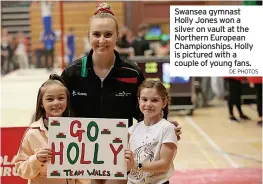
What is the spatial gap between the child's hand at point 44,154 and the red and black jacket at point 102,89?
0.45 m

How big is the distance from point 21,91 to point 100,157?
6002 millimetres

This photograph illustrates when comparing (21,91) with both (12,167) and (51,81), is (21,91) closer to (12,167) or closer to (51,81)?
(12,167)

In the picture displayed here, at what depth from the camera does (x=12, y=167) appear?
14.4 feet

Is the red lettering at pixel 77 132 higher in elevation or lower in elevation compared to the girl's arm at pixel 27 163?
higher

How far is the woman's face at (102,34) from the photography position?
2715mm

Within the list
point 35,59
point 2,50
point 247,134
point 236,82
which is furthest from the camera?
point 35,59

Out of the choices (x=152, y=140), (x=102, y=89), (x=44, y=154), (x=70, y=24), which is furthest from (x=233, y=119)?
(x=70, y=24)

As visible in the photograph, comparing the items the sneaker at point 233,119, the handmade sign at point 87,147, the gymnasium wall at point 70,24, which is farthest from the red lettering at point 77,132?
the gymnasium wall at point 70,24

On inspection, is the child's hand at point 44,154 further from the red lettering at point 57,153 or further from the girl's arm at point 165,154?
the girl's arm at point 165,154

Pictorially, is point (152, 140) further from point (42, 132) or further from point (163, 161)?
point (42, 132)

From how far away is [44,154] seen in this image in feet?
7.93

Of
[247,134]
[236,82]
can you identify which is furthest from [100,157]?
[236,82]

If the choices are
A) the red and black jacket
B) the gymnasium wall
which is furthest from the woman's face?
the gymnasium wall

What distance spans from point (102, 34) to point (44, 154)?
0.72 meters
